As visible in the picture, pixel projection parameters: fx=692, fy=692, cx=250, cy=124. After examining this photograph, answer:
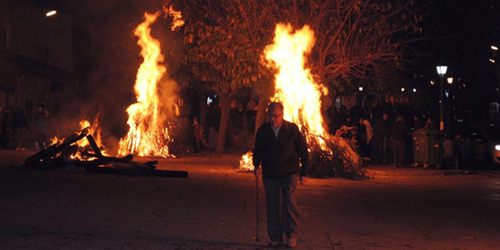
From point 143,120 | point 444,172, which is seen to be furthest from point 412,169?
point 143,120

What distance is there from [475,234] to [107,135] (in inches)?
862

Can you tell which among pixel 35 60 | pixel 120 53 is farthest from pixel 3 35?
pixel 120 53

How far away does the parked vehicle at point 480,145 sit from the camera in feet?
70.9

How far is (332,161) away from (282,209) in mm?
9176

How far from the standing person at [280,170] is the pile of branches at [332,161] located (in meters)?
8.82

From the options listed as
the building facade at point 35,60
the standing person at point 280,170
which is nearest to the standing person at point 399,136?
the standing person at point 280,170

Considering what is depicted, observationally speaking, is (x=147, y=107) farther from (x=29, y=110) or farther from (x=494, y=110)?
(x=494, y=110)

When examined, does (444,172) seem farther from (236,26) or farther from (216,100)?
(216,100)

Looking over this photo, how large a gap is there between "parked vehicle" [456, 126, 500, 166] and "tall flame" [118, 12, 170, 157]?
31.9 feet

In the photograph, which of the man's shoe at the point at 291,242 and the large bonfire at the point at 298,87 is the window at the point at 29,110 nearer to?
the large bonfire at the point at 298,87

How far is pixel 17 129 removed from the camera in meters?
25.8

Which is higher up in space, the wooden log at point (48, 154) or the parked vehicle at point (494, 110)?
the parked vehicle at point (494, 110)

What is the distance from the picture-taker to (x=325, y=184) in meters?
15.1

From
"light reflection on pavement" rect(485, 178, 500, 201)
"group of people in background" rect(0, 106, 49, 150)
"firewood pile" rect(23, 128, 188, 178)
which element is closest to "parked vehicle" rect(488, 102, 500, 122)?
"group of people in background" rect(0, 106, 49, 150)
